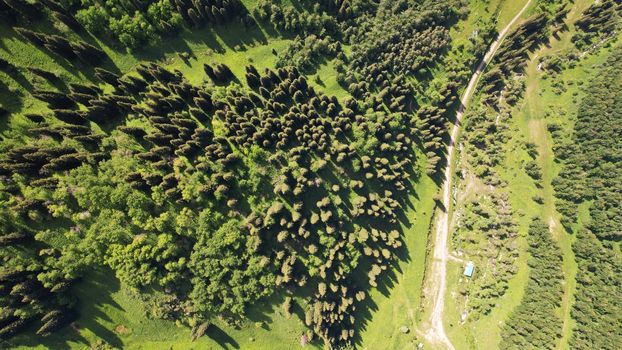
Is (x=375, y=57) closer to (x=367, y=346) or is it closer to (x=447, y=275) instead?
(x=447, y=275)

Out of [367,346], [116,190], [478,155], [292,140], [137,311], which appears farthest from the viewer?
[478,155]

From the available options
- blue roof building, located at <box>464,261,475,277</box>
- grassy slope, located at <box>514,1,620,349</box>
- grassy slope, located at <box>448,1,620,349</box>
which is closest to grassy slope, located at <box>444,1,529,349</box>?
grassy slope, located at <box>448,1,620,349</box>

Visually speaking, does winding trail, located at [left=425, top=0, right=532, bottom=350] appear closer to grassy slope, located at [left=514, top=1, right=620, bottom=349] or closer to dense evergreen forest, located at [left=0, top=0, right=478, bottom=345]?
dense evergreen forest, located at [left=0, top=0, right=478, bottom=345]

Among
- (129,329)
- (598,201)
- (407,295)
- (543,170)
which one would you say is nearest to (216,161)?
(129,329)

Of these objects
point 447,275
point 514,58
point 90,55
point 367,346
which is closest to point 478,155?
point 514,58

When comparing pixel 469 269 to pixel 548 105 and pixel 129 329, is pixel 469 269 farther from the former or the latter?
pixel 129 329

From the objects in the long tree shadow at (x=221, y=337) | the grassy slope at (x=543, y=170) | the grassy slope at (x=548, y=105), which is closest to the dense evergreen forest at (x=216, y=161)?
the long tree shadow at (x=221, y=337)

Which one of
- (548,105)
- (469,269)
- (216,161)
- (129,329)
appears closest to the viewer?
(129,329)

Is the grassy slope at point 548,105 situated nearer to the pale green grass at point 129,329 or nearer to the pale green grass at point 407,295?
the pale green grass at point 407,295

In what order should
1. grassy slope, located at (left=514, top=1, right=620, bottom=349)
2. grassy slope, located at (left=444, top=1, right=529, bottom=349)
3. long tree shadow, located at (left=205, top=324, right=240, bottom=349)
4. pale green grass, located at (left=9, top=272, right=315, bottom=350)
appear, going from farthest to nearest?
grassy slope, located at (left=514, top=1, right=620, bottom=349) < grassy slope, located at (left=444, top=1, right=529, bottom=349) < long tree shadow, located at (left=205, top=324, right=240, bottom=349) < pale green grass, located at (left=9, top=272, right=315, bottom=350)
